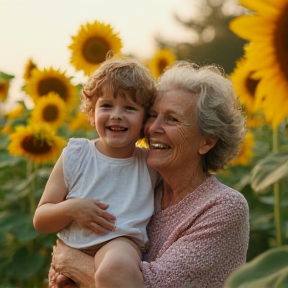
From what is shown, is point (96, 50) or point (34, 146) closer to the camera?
point (34, 146)

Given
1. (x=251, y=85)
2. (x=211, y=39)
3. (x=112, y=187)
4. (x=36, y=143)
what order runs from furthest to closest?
(x=211, y=39) → (x=36, y=143) → (x=251, y=85) → (x=112, y=187)

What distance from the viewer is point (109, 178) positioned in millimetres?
2490

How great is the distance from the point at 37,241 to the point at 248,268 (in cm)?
326

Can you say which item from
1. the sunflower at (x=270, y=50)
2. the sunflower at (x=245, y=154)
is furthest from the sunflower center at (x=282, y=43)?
the sunflower at (x=245, y=154)

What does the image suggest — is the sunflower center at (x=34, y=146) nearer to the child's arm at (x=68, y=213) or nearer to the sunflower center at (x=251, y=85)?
the sunflower center at (x=251, y=85)

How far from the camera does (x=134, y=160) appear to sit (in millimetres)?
2527

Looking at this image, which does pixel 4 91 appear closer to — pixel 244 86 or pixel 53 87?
pixel 53 87

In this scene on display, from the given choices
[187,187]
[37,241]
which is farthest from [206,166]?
[37,241]

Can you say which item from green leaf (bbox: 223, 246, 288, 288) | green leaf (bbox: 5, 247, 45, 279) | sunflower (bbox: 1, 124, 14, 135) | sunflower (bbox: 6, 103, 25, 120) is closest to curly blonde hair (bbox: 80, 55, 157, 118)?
green leaf (bbox: 223, 246, 288, 288)

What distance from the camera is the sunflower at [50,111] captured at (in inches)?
160

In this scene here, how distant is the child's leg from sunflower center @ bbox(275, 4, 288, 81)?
1.06 meters

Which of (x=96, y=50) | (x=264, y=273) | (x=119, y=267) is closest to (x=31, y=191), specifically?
(x=96, y=50)

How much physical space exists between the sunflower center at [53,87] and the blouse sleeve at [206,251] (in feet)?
6.14

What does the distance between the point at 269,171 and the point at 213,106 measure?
4.30 ft
